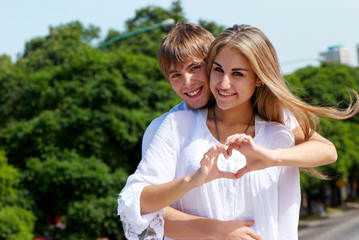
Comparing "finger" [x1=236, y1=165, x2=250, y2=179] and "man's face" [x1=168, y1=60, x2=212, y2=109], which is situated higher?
"man's face" [x1=168, y1=60, x2=212, y2=109]

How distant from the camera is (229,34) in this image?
2.60 metres

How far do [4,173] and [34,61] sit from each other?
18557mm

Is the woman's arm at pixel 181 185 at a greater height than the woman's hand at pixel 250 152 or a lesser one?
lesser

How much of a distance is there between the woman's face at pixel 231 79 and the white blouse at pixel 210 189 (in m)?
0.19

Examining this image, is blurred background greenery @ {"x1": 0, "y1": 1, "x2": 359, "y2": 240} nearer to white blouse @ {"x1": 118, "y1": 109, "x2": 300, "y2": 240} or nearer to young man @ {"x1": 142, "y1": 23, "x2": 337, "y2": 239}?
young man @ {"x1": 142, "y1": 23, "x2": 337, "y2": 239}

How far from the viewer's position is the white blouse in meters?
2.46

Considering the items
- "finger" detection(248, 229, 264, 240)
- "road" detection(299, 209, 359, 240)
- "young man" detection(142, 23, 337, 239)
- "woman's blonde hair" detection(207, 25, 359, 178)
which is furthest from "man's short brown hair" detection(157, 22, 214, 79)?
"road" detection(299, 209, 359, 240)

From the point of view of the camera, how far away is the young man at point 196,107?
2451 mm

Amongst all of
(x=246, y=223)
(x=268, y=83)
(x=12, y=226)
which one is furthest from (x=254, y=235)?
(x=12, y=226)

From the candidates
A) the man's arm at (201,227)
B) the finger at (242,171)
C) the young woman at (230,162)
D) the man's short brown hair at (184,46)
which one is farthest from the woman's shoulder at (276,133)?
the man's short brown hair at (184,46)

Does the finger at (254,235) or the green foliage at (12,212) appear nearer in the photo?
the finger at (254,235)

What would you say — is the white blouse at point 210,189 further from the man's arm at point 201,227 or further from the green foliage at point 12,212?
the green foliage at point 12,212

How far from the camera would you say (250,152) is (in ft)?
7.70

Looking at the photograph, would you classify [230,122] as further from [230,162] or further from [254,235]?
[254,235]
